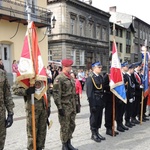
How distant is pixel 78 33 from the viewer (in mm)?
29797

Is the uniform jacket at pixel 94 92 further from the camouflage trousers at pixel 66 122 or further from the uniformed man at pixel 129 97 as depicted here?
the uniformed man at pixel 129 97

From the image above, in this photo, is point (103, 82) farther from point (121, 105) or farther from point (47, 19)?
point (47, 19)

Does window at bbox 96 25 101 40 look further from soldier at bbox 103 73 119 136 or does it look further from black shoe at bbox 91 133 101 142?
black shoe at bbox 91 133 101 142

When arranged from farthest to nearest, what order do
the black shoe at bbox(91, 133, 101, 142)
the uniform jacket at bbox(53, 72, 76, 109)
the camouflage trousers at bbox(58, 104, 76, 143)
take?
the black shoe at bbox(91, 133, 101, 142) → the camouflage trousers at bbox(58, 104, 76, 143) → the uniform jacket at bbox(53, 72, 76, 109)

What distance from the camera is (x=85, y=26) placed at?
31156mm

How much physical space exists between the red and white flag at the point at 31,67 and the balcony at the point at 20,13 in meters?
11.8

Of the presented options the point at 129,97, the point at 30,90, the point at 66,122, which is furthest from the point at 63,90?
the point at 129,97

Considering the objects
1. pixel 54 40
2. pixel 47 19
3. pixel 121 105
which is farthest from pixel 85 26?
pixel 121 105

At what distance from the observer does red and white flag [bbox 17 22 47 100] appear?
166 inches

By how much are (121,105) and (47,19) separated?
1410 cm

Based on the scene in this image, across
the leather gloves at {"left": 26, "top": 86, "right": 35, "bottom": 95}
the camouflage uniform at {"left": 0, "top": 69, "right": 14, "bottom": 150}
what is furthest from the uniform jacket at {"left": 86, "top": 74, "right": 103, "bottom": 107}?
the camouflage uniform at {"left": 0, "top": 69, "right": 14, "bottom": 150}

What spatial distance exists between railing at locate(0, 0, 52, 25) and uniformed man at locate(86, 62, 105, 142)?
10.9m

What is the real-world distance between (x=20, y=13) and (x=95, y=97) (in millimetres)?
13036

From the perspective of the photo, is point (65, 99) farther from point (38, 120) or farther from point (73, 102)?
point (38, 120)
